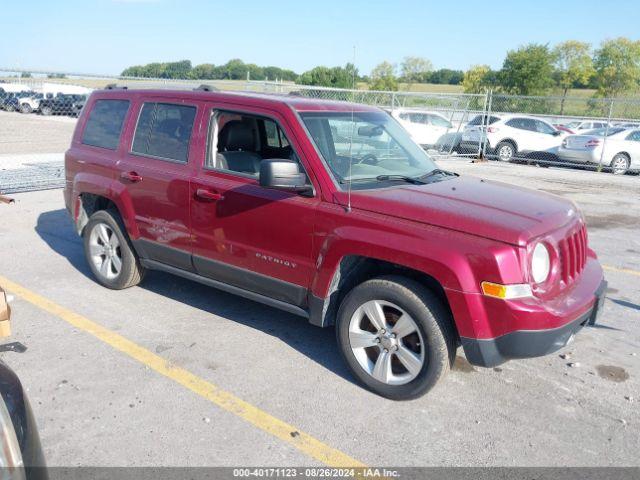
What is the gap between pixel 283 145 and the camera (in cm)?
486

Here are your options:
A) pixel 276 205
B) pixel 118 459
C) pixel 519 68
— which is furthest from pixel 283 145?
pixel 519 68

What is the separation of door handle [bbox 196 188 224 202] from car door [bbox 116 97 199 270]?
0.49 feet

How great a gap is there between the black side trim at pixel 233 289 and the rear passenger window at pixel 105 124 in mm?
1180

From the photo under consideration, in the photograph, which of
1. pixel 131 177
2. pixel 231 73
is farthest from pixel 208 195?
pixel 231 73

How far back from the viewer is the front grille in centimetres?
367

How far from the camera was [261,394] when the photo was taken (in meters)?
3.76

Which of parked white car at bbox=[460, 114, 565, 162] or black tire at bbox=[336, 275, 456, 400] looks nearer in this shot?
black tire at bbox=[336, 275, 456, 400]

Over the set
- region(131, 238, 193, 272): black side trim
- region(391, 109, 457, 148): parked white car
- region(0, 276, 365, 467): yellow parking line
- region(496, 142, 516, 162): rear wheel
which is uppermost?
region(391, 109, 457, 148): parked white car

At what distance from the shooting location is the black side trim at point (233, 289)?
4.20 m

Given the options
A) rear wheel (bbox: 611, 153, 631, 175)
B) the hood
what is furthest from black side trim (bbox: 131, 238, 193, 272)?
rear wheel (bbox: 611, 153, 631, 175)

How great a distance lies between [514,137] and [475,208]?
15810mm

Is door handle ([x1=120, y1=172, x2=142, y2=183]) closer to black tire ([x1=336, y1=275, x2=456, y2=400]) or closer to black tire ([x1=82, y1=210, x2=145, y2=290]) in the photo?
black tire ([x1=82, y1=210, x2=145, y2=290])

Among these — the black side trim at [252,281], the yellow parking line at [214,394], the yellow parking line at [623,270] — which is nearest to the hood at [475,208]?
the black side trim at [252,281]

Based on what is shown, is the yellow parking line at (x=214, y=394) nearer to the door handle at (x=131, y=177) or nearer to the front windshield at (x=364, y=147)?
the door handle at (x=131, y=177)
